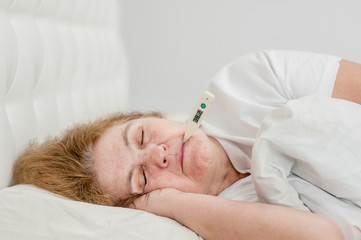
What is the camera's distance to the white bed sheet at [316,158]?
1.02 meters

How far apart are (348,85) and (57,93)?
90cm

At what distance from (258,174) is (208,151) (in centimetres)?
23

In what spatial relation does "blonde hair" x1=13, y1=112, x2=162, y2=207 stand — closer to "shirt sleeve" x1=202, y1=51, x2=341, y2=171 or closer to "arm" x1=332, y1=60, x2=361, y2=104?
"shirt sleeve" x1=202, y1=51, x2=341, y2=171

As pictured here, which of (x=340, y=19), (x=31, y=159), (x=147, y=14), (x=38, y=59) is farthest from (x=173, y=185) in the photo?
(x=340, y=19)

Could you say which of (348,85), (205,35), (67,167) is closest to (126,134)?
(67,167)

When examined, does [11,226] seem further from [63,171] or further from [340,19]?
[340,19]

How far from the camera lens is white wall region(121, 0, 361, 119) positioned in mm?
2408

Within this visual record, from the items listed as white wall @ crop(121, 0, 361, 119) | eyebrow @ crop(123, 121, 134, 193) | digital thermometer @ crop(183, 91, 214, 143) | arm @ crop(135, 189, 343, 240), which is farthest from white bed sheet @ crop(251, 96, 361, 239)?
white wall @ crop(121, 0, 361, 119)

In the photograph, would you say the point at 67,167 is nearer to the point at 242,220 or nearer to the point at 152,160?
the point at 152,160

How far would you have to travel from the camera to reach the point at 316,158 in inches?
40.4

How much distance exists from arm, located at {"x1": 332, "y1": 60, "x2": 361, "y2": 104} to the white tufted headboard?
86cm

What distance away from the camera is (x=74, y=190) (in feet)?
3.91

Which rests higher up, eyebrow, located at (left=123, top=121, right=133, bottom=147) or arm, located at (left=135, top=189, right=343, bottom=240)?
eyebrow, located at (left=123, top=121, right=133, bottom=147)


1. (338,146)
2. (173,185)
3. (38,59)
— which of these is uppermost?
(38,59)
